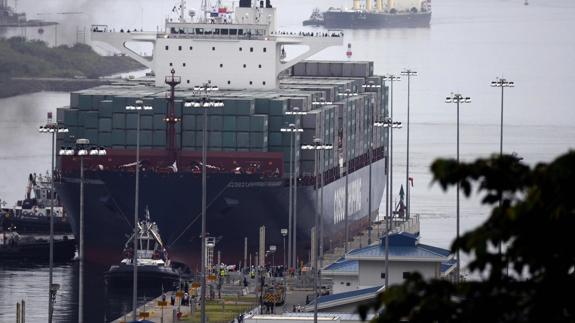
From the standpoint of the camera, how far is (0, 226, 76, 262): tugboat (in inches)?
2977

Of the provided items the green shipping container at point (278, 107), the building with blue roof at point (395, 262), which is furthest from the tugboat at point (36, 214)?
the building with blue roof at point (395, 262)

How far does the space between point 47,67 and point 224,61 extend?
260 ft

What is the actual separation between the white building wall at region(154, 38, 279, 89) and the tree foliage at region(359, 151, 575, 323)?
60.3 m

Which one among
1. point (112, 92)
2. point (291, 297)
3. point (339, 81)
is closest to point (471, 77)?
point (339, 81)

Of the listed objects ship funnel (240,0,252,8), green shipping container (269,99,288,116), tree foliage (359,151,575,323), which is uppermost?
ship funnel (240,0,252,8)

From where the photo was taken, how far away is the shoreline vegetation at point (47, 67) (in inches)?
5969

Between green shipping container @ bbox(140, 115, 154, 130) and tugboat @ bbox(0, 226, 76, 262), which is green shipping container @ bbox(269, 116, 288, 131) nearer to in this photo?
green shipping container @ bbox(140, 115, 154, 130)

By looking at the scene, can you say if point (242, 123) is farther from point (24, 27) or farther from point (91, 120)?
point (24, 27)

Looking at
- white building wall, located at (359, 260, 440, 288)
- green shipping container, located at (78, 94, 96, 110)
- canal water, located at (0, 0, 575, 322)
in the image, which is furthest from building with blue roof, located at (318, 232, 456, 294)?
green shipping container, located at (78, 94, 96, 110)

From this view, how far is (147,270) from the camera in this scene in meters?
67.6

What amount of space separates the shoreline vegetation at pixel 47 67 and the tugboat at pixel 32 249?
6969cm

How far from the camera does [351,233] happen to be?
8356 centimetres

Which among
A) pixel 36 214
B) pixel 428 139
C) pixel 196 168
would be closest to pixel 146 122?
pixel 196 168

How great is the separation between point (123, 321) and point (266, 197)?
72.1ft
